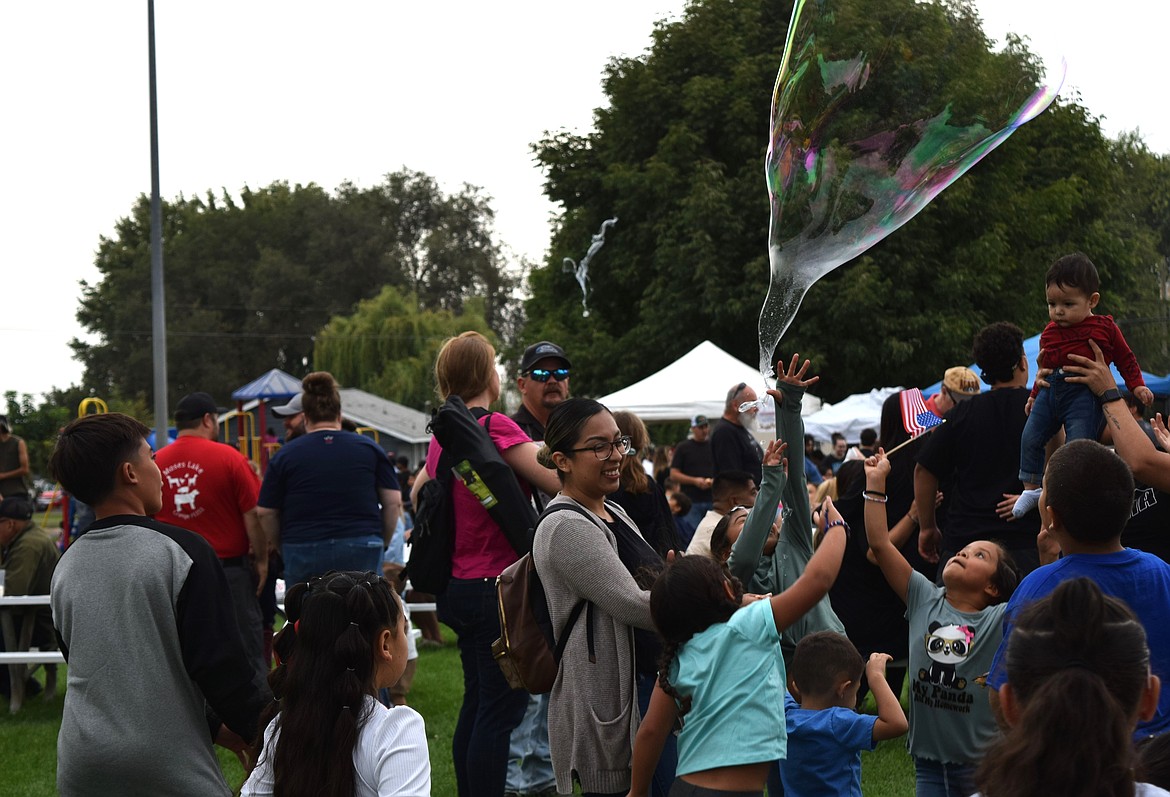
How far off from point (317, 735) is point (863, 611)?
452 centimetres

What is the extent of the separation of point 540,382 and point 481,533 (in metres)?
0.82

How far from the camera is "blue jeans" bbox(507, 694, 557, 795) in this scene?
6.62 meters

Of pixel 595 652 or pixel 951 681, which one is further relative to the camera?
pixel 951 681

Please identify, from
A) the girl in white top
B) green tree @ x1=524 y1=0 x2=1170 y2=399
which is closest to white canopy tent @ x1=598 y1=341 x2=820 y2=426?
green tree @ x1=524 y1=0 x2=1170 y2=399

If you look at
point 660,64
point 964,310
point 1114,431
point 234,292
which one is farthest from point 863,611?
point 234,292

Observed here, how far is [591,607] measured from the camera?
160 inches

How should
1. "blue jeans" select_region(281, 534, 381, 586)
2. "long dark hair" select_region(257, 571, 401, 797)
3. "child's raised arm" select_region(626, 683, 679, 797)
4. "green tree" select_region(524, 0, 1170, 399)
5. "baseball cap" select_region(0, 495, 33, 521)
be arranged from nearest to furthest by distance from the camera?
"long dark hair" select_region(257, 571, 401, 797), "child's raised arm" select_region(626, 683, 679, 797), "blue jeans" select_region(281, 534, 381, 586), "baseball cap" select_region(0, 495, 33, 521), "green tree" select_region(524, 0, 1170, 399)

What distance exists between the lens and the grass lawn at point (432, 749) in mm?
6617

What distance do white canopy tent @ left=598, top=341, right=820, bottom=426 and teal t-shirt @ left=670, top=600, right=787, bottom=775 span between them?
1332 cm

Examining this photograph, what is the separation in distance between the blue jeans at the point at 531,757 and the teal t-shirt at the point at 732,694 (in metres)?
2.85

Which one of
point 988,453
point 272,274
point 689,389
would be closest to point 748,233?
point 689,389

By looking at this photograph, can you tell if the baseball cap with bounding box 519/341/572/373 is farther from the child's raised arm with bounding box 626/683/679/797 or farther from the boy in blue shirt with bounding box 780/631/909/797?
the child's raised arm with bounding box 626/683/679/797

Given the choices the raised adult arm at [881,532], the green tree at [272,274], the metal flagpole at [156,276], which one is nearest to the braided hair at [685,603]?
the raised adult arm at [881,532]

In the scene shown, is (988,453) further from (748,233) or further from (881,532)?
(748,233)
